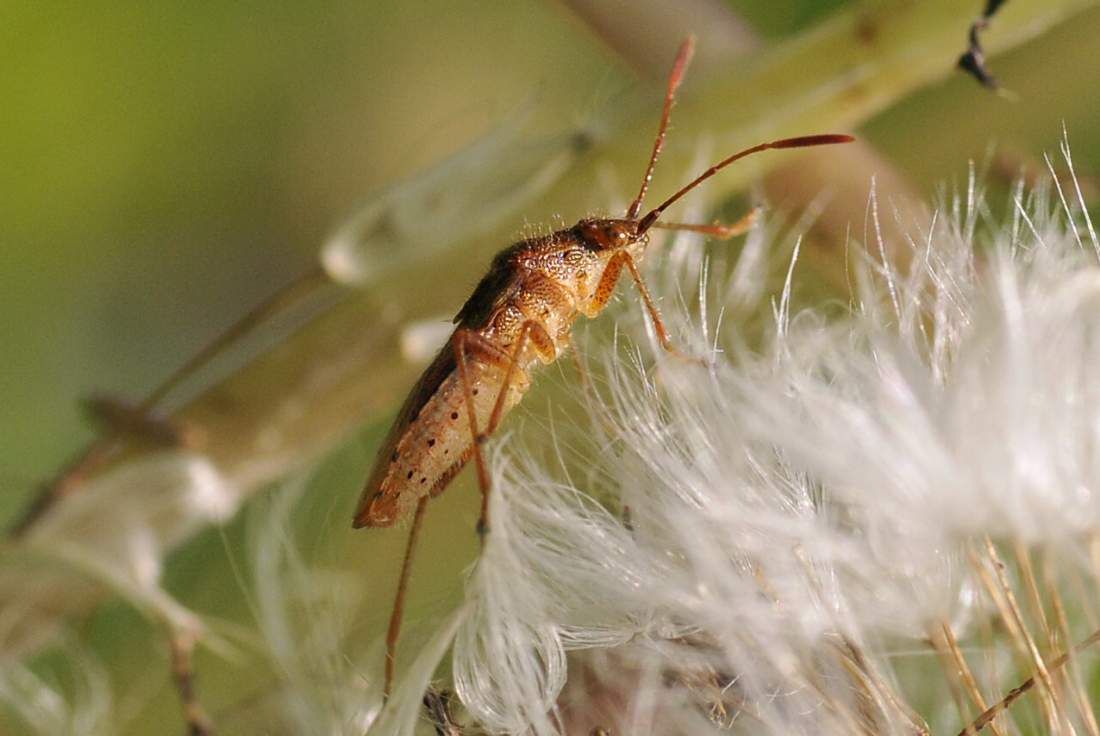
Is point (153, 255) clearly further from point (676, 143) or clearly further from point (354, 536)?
point (676, 143)

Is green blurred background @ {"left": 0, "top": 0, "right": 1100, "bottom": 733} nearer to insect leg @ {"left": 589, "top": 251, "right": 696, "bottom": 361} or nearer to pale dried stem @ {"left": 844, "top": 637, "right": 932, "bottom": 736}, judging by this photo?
insect leg @ {"left": 589, "top": 251, "right": 696, "bottom": 361}

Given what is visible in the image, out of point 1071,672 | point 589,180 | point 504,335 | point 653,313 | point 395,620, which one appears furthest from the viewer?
point 589,180

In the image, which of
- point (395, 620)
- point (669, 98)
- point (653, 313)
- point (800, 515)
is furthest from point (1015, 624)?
point (669, 98)

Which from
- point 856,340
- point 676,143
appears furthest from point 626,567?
point 676,143

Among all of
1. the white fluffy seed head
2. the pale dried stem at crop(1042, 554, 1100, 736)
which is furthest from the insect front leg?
the pale dried stem at crop(1042, 554, 1100, 736)

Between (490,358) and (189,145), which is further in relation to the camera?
(189,145)

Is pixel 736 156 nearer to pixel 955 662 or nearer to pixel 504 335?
pixel 504 335
